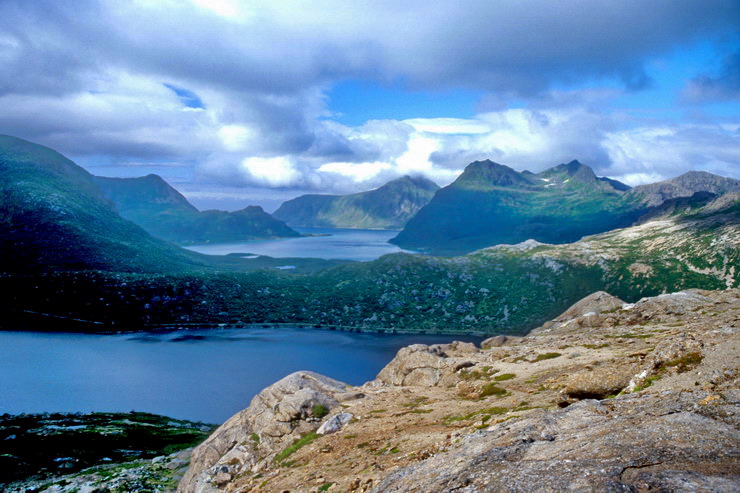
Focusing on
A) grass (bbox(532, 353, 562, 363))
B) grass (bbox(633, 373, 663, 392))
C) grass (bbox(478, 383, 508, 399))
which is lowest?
grass (bbox(478, 383, 508, 399))

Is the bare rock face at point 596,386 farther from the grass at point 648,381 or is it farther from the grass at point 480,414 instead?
the grass at point 480,414

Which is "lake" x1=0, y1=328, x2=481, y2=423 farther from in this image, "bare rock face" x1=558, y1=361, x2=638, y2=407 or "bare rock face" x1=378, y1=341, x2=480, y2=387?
"bare rock face" x1=558, y1=361, x2=638, y2=407

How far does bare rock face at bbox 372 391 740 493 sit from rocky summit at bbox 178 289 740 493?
0.07m

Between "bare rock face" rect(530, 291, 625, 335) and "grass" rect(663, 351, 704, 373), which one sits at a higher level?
"grass" rect(663, 351, 704, 373)

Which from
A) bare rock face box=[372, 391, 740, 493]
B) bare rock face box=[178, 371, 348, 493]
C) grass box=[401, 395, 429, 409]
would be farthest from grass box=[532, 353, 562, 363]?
bare rock face box=[372, 391, 740, 493]

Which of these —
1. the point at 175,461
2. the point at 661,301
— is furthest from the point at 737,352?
the point at 175,461

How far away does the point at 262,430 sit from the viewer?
1900 inches

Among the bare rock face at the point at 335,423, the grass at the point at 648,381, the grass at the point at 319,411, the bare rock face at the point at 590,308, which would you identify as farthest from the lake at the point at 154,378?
the grass at the point at 648,381

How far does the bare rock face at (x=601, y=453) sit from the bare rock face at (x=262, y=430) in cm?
2522

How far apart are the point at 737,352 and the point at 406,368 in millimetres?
43435

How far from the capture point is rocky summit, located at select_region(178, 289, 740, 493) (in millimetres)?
17156

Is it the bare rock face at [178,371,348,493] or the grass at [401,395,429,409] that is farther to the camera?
the grass at [401,395,429,409]

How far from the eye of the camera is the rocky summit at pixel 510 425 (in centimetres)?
1716

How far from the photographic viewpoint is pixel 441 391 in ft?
174
